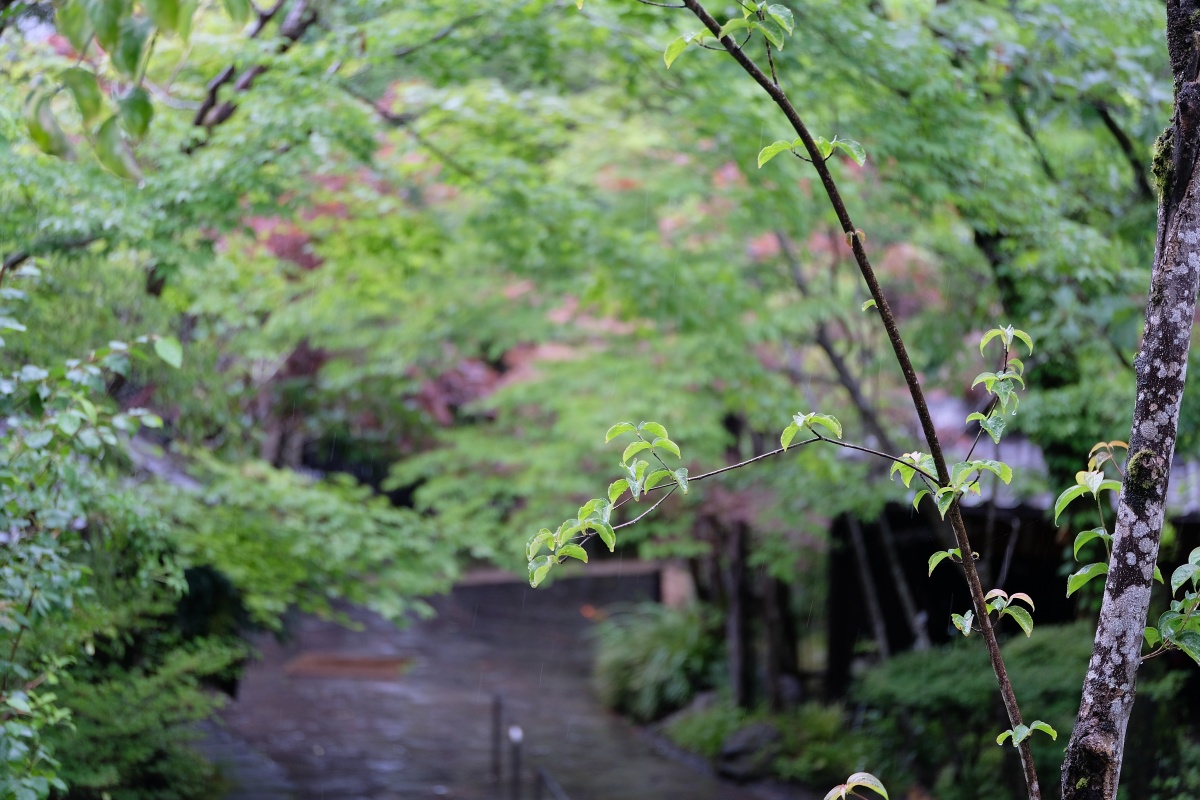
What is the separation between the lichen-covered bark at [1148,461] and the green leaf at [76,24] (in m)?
1.78

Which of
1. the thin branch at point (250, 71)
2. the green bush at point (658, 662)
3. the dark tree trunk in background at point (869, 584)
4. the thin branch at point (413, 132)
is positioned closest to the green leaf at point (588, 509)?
the thin branch at point (413, 132)

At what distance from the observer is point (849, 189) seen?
6.42 metres

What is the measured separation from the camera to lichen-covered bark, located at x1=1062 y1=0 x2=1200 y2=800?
66.9 inches

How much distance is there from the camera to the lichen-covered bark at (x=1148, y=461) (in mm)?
1700

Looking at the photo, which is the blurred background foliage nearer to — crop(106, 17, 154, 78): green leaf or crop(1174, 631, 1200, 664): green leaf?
crop(106, 17, 154, 78): green leaf

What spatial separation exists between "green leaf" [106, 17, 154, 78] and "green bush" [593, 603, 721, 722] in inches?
416

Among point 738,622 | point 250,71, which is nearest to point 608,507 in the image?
point 250,71

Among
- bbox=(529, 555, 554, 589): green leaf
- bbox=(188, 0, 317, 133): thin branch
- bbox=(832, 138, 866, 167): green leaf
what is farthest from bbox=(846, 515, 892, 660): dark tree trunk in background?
bbox=(832, 138, 866, 167): green leaf

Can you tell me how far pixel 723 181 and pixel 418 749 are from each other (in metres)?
6.21

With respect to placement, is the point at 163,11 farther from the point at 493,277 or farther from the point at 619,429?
the point at 493,277

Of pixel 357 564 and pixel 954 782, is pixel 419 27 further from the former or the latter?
pixel 954 782

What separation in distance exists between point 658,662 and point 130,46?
1092 cm

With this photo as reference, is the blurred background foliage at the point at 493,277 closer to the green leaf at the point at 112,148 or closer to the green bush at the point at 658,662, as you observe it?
the green leaf at the point at 112,148

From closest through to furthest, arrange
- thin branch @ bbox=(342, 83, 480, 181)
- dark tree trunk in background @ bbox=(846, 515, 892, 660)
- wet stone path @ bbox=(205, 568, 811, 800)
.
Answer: thin branch @ bbox=(342, 83, 480, 181)
wet stone path @ bbox=(205, 568, 811, 800)
dark tree trunk in background @ bbox=(846, 515, 892, 660)
